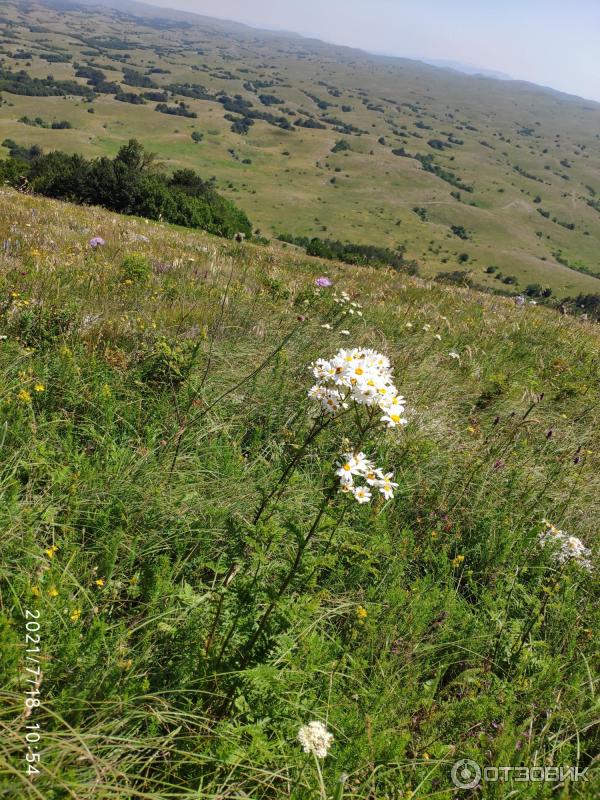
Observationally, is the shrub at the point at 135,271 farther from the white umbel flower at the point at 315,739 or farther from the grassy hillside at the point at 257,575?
the white umbel flower at the point at 315,739

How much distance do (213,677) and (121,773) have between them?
0.54m

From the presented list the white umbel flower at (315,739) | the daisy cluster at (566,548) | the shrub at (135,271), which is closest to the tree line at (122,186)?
the shrub at (135,271)

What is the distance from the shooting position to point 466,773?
7.38 feet

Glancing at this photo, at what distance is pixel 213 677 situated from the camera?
2264 millimetres

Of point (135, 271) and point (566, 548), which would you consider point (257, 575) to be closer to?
point (566, 548)

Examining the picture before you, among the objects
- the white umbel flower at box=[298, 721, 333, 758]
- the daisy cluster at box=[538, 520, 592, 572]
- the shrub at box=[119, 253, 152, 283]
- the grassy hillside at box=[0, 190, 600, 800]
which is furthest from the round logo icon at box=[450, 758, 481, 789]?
the shrub at box=[119, 253, 152, 283]

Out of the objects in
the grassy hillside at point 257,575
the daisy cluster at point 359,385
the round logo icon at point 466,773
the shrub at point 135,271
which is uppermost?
the daisy cluster at point 359,385

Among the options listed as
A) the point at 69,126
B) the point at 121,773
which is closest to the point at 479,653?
the point at 121,773

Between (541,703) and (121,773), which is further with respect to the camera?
(541,703)

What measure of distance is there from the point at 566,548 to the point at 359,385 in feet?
7.86

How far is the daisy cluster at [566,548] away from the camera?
370 cm

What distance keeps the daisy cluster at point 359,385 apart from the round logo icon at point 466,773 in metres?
1.63

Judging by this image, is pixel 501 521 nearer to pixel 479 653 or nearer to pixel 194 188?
pixel 479 653

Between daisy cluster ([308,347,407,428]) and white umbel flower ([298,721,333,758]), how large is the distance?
148 cm
